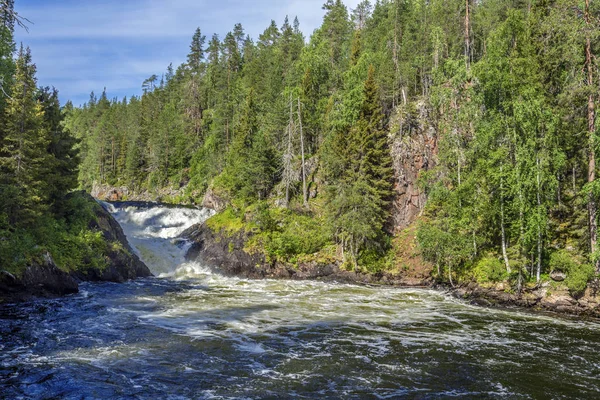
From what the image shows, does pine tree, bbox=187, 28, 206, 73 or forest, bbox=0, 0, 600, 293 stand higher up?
pine tree, bbox=187, 28, 206, 73

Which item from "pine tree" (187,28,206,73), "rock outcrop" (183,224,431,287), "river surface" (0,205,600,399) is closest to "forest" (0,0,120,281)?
"river surface" (0,205,600,399)

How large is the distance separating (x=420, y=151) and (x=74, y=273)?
3056 centimetres

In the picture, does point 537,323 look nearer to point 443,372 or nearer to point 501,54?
point 443,372

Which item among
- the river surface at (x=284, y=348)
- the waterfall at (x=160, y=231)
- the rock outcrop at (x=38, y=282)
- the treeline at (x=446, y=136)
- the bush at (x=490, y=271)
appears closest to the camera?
the river surface at (x=284, y=348)

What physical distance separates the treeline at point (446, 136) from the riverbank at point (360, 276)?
1.10 m

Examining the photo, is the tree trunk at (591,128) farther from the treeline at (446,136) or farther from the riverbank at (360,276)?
the riverbank at (360,276)

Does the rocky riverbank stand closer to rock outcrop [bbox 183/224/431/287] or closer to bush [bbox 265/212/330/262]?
rock outcrop [bbox 183/224/431/287]

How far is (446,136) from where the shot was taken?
103 ft

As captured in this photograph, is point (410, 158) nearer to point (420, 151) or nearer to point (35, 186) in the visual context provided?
point (420, 151)

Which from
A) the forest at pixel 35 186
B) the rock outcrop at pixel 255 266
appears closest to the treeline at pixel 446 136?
the rock outcrop at pixel 255 266

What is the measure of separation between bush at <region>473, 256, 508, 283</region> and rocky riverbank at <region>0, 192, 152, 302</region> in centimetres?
2501

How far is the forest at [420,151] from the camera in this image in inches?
934

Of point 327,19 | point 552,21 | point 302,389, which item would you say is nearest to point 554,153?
point 552,21

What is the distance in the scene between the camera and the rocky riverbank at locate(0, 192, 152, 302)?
67.8 feet
